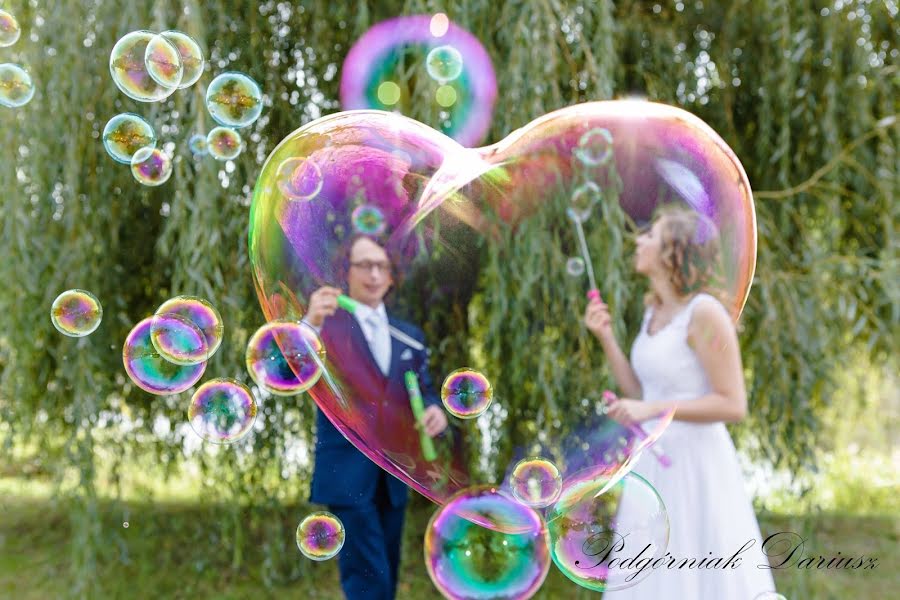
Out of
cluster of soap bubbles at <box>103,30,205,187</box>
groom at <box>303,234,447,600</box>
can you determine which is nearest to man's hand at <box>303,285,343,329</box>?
groom at <box>303,234,447,600</box>

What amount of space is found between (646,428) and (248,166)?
1778 millimetres

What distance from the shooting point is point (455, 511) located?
2.30 meters

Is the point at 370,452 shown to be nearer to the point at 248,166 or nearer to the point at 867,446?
the point at 248,166

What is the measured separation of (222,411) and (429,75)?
1363mm

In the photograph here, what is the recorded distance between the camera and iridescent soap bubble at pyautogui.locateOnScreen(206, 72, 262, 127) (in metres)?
2.77

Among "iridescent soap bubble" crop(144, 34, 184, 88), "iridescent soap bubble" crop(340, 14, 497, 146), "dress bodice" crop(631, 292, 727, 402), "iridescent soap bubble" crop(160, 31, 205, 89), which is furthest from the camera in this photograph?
"iridescent soap bubble" crop(340, 14, 497, 146)

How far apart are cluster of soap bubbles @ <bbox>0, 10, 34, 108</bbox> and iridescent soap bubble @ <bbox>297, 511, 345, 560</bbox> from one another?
1.73m

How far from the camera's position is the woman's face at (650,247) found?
2373mm

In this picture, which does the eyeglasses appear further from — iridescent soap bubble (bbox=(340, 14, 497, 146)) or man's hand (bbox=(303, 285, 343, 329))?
iridescent soap bubble (bbox=(340, 14, 497, 146))

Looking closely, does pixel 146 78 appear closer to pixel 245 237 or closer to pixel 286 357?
pixel 245 237

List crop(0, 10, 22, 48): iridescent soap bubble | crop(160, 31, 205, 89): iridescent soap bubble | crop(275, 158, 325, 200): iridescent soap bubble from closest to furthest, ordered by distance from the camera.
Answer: crop(275, 158, 325, 200): iridescent soap bubble < crop(160, 31, 205, 89): iridescent soap bubble < crop(0, 10, 22, 48): iridescent soap bubble

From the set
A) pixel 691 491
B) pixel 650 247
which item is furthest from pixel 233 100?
pixel 691 491

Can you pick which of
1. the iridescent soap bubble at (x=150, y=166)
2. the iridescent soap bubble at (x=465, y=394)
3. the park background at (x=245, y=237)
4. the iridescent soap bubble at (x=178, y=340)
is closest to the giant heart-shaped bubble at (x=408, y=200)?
the iridescent soap bubble at (x=465, y=394)

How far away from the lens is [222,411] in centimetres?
255
